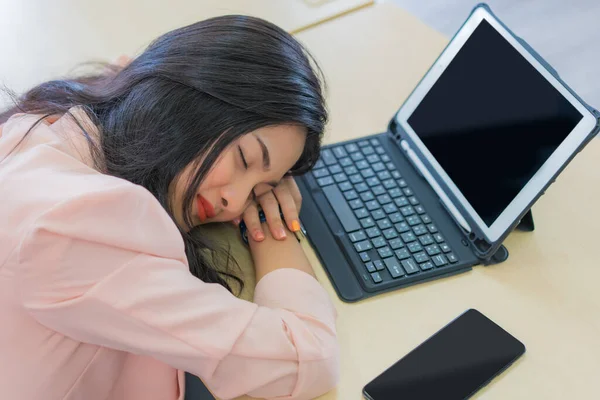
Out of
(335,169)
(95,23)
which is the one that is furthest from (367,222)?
(95,23)

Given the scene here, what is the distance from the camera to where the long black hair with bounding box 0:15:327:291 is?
0.76 meters

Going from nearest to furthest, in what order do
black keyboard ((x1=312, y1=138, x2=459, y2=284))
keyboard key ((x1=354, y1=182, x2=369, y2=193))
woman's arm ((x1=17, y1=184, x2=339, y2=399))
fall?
woman's arm ((x1=17, y1=184, x2=339, y2=399))
black keyboard ((x1=312, y1=138, x2=459, y2=284))
keyboard key ((x1=354, y1=182, x2=369, y2=193))

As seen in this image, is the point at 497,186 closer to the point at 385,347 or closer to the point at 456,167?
the point at 456,167

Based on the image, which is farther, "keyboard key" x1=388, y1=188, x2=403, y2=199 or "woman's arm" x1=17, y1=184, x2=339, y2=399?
"keyboard key" x1=388, y1=188, x2=403, y2=199

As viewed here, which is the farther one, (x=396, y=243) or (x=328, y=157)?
(x=328, y=157)

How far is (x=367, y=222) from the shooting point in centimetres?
85

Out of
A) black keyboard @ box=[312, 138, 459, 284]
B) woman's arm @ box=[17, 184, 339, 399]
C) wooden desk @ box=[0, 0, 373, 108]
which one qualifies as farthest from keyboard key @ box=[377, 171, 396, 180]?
wooden desk @ box=[0, 0, 373, 108]

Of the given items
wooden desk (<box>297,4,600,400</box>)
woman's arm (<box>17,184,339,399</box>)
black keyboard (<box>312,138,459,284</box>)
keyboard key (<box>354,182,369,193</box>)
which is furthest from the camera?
keyboard key (<box>354,182,369,193</box>)

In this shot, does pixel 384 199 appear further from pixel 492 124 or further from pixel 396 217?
pixel 492 124

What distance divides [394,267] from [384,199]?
0.44 ft

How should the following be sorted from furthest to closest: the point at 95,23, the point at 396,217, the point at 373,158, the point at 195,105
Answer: the point at 95,23 < the point at 373,158 < the point at 396,217 < the point at 195,105

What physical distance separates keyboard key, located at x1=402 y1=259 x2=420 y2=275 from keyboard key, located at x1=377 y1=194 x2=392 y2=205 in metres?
0.12

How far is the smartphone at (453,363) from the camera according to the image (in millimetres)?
661

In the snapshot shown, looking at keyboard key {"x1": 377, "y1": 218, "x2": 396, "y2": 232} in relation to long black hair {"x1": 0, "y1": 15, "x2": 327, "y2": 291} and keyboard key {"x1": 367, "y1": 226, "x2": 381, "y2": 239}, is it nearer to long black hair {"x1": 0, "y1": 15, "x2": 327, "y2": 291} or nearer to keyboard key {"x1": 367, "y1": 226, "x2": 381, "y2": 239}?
keyboard key {"x1": 367, "y1": 226, "x2": 381, "y2": 239}
